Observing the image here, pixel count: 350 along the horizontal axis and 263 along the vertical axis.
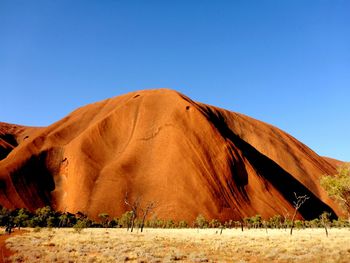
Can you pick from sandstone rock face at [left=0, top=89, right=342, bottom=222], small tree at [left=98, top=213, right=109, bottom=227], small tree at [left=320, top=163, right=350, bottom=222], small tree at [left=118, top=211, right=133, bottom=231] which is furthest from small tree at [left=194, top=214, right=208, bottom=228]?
small tree at [left=320, top=163, right=350, bottom=222]

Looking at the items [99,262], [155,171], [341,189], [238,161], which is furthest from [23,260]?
[238,161]

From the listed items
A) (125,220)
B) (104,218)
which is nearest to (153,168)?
(104,218)

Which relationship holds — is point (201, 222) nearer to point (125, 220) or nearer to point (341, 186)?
point (125, 220)

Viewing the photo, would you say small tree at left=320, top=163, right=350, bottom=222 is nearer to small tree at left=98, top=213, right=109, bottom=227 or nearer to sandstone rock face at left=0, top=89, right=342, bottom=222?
sandstone rock face at left=0, top=89, right=342, bottom=222

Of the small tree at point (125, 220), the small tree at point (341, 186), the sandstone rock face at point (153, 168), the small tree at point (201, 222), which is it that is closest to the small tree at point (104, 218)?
the sandstone rock face at point (153, 168)

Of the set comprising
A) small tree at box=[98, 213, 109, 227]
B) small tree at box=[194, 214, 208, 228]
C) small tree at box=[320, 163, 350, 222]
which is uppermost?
small tree at box=[320, 163, 350, 222]

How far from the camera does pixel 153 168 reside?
10312cm

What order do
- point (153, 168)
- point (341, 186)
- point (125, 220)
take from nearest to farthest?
point (341, 186) → point (125, 220) → point (153, 168)

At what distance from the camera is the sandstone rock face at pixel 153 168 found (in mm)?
94688

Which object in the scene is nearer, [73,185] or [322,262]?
[322,262]

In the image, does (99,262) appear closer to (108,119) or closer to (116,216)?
(116,216)

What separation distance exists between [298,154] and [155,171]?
2895 inches

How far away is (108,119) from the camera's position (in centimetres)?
12275

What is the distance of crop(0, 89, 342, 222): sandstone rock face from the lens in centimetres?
9469
